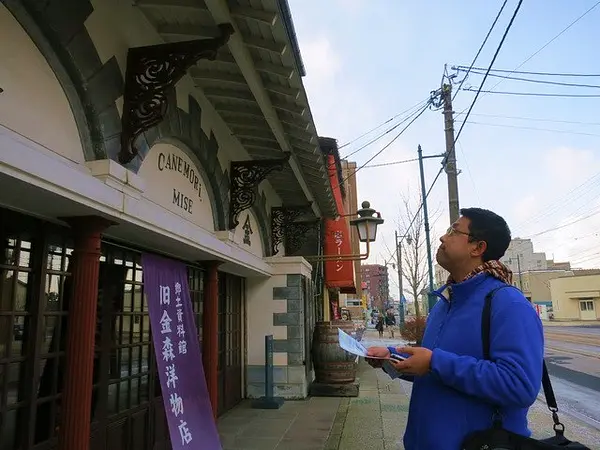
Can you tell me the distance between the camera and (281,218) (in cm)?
900

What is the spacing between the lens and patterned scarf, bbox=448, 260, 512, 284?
190 cm

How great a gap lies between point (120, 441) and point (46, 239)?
209cm

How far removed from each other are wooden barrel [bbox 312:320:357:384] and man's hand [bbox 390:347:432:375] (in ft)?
23.9

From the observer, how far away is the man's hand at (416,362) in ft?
5.73

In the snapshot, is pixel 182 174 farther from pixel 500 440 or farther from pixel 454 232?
pixel 500 440

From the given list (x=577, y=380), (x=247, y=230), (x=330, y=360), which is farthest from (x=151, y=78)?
(x=577, y=380)

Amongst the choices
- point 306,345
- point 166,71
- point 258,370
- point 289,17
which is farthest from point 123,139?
point 306,345

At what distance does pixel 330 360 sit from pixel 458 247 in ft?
24.1

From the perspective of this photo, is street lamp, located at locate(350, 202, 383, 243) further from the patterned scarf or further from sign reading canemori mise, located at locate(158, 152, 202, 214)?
the patterned scarf

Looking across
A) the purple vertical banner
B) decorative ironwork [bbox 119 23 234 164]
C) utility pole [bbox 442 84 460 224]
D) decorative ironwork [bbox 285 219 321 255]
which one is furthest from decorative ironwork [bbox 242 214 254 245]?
utility pole [bbox 442 84 460 224]

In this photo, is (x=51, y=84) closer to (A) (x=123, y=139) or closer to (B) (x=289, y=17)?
(A) (x=123, y=139)

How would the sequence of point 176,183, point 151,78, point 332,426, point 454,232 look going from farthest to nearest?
point 332,426 → point 176,183 → point 151,78 → point 454,232

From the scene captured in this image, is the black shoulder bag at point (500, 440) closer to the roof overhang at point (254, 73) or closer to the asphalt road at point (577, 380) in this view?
the asphalt road at point (577, 380)

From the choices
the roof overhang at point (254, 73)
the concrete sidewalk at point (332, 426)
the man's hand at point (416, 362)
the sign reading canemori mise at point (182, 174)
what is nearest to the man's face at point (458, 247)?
the man's hand at point (416, 362)
